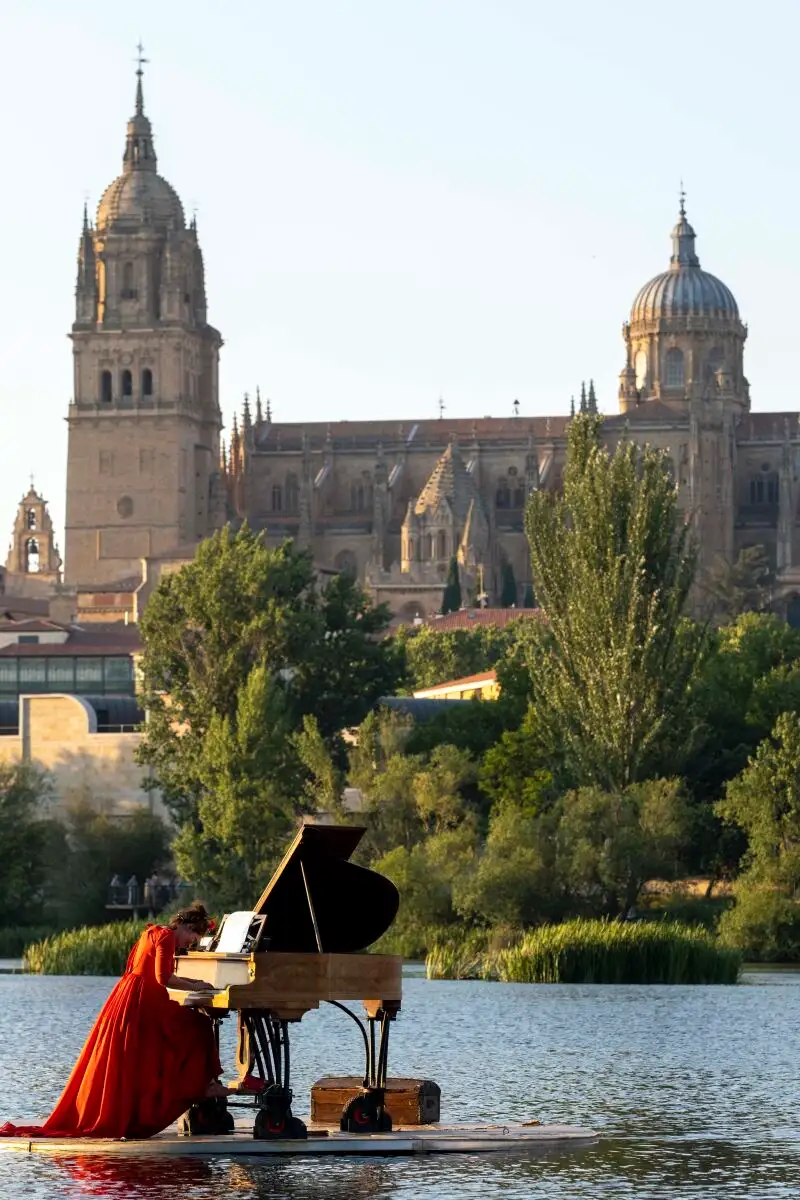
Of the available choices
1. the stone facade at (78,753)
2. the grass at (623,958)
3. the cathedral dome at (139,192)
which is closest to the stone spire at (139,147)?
the cathedral dome at (139,192)

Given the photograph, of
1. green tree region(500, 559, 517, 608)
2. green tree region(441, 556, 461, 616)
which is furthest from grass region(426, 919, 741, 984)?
green tree region(500, 559, 517, 608)

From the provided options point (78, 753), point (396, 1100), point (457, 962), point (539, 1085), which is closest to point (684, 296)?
point (78, 753)

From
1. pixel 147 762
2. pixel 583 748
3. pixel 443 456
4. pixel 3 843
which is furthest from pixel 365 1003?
pixel 443 456

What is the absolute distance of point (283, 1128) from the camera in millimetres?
18234

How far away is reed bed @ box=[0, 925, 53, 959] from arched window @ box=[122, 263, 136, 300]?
94.7 meters

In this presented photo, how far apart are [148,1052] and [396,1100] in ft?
6.71

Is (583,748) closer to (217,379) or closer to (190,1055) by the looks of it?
(190,1055)

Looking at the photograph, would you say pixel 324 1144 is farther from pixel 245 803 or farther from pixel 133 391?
pixel 133 391

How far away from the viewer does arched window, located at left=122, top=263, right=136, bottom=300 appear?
147000 millimetres

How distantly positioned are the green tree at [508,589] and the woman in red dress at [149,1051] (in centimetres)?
11990

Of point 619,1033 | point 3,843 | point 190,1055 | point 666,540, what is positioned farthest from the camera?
point 3,843

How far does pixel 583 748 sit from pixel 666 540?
4.11 m

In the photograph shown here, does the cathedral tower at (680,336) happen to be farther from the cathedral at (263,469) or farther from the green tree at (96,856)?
the green tree at (96,856)

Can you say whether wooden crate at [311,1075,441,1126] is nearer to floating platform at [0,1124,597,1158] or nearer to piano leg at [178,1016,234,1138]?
floating platform at [0,1124,597,1158]
